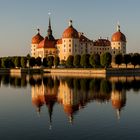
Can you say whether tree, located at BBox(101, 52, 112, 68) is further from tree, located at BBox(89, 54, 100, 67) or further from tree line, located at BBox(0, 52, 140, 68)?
tree, located at BBox(89, 54, 100, 67)

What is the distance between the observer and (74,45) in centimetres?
10269

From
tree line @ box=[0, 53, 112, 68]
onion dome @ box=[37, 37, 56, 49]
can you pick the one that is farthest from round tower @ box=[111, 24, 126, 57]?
tree line @ box=[0, 53, 112, 68]

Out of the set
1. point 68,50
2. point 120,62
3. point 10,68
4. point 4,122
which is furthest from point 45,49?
point 4,122

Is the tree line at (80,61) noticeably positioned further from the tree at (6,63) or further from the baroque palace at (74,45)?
the baroque palace at (74,45)

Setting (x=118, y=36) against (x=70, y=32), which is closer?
(x=70, y=32)

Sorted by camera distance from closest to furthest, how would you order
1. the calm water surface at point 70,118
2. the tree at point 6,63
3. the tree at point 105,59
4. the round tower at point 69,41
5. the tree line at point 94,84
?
the calm water surface at point 70,118 → the tree line at point 94,84 → the tree at point 105,59 → the tree at point 6,63 → the round tower at point 69,41

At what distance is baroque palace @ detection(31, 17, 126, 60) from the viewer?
10219 centimetres

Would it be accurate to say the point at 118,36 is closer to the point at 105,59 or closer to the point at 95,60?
the point at 95,60

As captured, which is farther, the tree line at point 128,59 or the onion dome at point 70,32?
the onion dome at point 70,32

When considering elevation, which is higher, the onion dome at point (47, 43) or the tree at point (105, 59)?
the onion dome at point (47, 43)

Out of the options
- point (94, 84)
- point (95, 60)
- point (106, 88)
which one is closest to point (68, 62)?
point (95, 60)

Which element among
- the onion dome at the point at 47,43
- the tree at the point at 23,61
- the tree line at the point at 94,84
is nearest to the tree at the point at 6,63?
the tree at the point at 23,61

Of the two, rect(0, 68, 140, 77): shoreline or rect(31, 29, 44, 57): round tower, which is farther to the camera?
rect(31, 29, 44, 57): round tower

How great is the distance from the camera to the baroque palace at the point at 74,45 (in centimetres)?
10219
